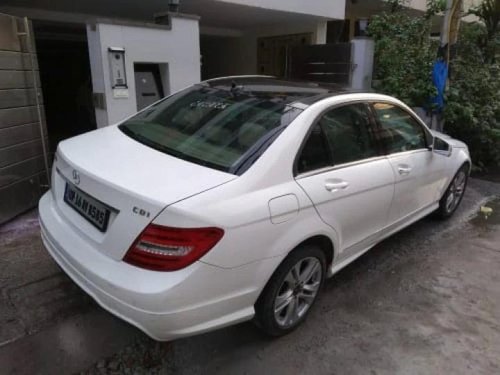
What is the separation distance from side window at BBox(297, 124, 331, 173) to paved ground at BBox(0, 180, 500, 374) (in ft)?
3.65

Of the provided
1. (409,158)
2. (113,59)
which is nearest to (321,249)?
(409,158)

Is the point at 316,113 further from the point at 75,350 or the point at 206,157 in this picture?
the point at 75,350

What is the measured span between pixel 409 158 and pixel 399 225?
1.98 ft

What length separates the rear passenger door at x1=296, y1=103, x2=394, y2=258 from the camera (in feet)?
8.36

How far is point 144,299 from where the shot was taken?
1909mm

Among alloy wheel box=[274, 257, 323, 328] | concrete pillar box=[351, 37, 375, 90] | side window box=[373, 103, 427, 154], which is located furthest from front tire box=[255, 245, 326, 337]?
concrete pillar box=[351, 37, 375, 90]

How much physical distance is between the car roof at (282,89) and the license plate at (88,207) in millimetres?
1344

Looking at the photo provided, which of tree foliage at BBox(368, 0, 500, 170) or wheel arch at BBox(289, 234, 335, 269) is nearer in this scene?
wheel arch at BBox(289, 234, 335, 269)

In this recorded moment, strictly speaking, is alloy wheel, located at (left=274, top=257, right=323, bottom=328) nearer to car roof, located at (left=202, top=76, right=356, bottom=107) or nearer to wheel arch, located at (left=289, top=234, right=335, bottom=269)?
wheel arch, located at (left=289, top=234, right=335, bottom=269)

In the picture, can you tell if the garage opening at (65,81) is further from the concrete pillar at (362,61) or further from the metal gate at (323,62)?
the concrete pillar at (362,61)

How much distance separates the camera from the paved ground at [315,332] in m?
2.43

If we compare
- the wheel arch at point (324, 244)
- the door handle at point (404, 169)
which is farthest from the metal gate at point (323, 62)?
the wheel arch at point (324, 244)

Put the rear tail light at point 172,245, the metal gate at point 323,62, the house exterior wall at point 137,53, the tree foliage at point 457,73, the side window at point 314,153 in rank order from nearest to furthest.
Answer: the rear tail light at point 172,245, the side window at point 314,153, the house exterior wall at point 137,53, the tree foliage at point 457,73, the metal gate at point 323,62

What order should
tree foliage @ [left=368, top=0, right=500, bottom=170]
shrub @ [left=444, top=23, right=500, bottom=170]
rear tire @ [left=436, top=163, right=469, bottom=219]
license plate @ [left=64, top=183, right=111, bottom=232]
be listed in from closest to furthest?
license plate @ [left=64, top=183, right=111, bottom=232]
rear tire @ [left=436, top=163, right=469, bottom=219]
shrub @ [left=444, top=23, right=500, bottom=170]
tree foliage @ [left=368, top=0, right=500, bottom=170]
